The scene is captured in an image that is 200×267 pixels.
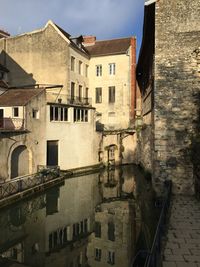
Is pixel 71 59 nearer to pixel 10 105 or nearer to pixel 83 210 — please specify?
pixel 10 105

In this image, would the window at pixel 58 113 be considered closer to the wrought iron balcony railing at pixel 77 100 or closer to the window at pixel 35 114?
the window at pixel 35 114

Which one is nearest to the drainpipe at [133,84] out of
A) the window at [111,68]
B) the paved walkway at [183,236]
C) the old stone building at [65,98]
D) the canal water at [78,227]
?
the old stone building at [65,98]

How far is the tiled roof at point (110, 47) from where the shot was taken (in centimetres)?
3056

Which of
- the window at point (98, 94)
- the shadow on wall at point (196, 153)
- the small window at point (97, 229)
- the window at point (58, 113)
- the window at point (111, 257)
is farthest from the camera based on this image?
the window at point (98, 94)

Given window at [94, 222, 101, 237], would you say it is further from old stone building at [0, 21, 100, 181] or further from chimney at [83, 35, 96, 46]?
chimney at [83, 35, 96, 46]

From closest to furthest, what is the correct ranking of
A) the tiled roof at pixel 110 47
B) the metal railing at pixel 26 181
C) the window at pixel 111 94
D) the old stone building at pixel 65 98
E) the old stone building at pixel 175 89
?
the old stone building at pixel 175 89
the metal railing at pixel 26 181
the old stone building at pixel 65 98
the window at pixel 111 94
the tiled roof at pixel 110 47

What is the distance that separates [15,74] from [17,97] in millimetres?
9224

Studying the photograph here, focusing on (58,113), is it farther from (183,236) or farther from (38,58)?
(183,236)

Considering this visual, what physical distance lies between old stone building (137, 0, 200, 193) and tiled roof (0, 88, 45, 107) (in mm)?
8780

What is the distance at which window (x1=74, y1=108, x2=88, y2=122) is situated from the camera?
22.9 meters

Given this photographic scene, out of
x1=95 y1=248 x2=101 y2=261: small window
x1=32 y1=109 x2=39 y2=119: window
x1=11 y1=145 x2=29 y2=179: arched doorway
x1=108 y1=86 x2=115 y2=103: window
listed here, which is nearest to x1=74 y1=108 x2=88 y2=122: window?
x1=32 y1=109 x2=39 y2=119: window

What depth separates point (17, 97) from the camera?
19.2m

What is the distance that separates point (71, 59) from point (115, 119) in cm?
764

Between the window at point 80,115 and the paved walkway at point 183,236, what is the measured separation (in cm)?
1288
